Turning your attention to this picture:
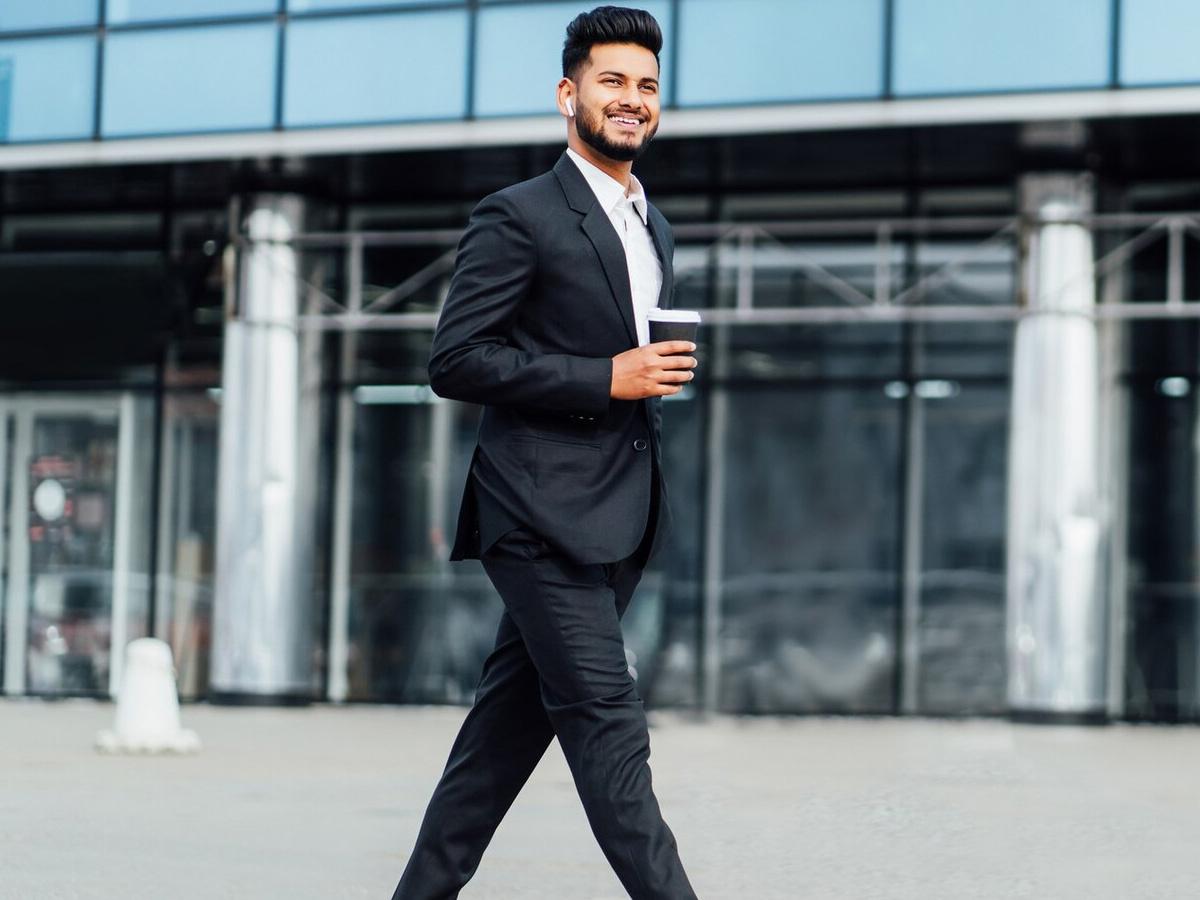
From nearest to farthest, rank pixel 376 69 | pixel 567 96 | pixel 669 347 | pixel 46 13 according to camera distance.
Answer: pixel 669 347, pixel 567 96, pixel 376 69, pixel 46 13

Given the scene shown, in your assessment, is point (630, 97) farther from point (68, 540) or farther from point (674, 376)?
point (68, 540)

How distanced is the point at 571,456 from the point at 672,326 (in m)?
0.32

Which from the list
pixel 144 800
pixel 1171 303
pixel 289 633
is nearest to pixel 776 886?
pixel 144 800

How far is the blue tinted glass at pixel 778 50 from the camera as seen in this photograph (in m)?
14.7

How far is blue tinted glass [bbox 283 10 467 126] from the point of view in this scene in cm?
1548

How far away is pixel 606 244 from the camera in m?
4.10

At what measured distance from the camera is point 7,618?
18031mm

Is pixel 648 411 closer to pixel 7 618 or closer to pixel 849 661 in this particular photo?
pixel 849 661

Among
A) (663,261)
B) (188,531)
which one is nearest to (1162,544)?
(188,531)

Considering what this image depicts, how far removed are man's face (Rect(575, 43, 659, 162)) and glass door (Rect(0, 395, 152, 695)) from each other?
46.2 feet

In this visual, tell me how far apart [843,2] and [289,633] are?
638 centimetres

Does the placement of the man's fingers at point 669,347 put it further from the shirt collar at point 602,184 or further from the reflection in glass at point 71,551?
the reflection in glass at point 71,551

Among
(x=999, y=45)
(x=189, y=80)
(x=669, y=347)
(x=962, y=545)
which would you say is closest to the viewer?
(x=669, y=347)

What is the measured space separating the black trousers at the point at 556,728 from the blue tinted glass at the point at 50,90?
12.9m
